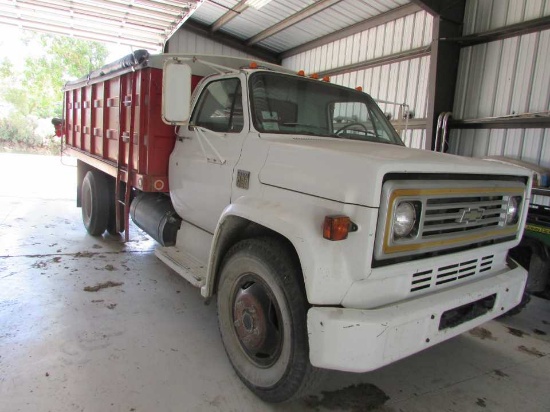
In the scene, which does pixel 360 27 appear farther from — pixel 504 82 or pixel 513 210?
pixel 513 210

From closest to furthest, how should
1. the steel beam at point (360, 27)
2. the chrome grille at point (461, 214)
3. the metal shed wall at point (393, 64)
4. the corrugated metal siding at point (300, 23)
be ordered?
the chrome grille at point (461, 214) → the metal shed wall at point (393, 64) → the steel beam at point (360, 27) → the corrugated metal siding at point (300, 23)

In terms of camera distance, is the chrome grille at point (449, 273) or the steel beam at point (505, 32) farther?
the steel beam at point (505, 32)

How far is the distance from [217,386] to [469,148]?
7237mm

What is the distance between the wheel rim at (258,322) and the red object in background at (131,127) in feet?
6.43

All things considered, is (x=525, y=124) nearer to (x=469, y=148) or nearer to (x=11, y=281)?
(x=469, y=148)

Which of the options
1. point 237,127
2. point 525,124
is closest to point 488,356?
point 237,127

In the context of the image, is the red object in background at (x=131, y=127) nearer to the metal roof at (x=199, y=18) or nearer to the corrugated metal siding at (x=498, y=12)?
the metal roof at (x=199, y=18)

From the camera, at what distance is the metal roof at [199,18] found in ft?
23.7

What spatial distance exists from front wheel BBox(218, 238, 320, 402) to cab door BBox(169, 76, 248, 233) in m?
0.70

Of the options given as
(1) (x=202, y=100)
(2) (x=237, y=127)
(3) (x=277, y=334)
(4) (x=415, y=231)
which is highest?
(1) (x=202, y=100)

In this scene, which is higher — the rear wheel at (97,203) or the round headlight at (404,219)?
the round headlight at (404,219)

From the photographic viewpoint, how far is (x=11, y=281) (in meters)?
3.96

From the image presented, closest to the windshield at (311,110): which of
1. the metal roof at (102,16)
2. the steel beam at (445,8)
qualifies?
the metal roof at (102,16)

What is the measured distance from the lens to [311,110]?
3143 millimetres
